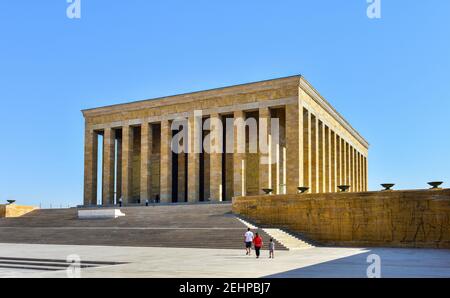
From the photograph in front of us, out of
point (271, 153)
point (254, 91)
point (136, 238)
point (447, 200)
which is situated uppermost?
point (254, 91)

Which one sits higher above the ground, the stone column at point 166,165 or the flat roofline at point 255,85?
the flat roofline at point 255,85

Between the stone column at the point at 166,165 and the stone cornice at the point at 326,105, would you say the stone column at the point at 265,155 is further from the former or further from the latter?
the stone column at the point at 166,165

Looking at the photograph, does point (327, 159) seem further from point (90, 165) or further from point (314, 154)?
point (90, 165)

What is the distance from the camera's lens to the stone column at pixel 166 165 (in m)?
43.2

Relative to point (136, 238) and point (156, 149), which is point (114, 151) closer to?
point (156, 149)

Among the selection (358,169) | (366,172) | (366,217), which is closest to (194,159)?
(366,217)

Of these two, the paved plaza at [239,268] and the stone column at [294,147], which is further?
the stone column at [294,147]

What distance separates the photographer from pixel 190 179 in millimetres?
41656

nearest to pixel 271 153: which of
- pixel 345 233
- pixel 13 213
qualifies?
pixel 345 233

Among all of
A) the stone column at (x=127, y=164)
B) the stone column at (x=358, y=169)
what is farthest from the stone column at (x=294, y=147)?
the stone column at (x=358, y=169)

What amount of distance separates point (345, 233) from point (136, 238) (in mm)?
11272

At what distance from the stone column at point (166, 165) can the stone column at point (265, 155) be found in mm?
8559

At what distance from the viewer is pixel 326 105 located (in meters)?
45.2

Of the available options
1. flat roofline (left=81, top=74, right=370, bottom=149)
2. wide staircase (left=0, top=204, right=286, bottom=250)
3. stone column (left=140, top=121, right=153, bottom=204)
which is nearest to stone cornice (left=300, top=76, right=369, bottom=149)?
flat roofline (left=81, top=74, right=370, bottom=149)
